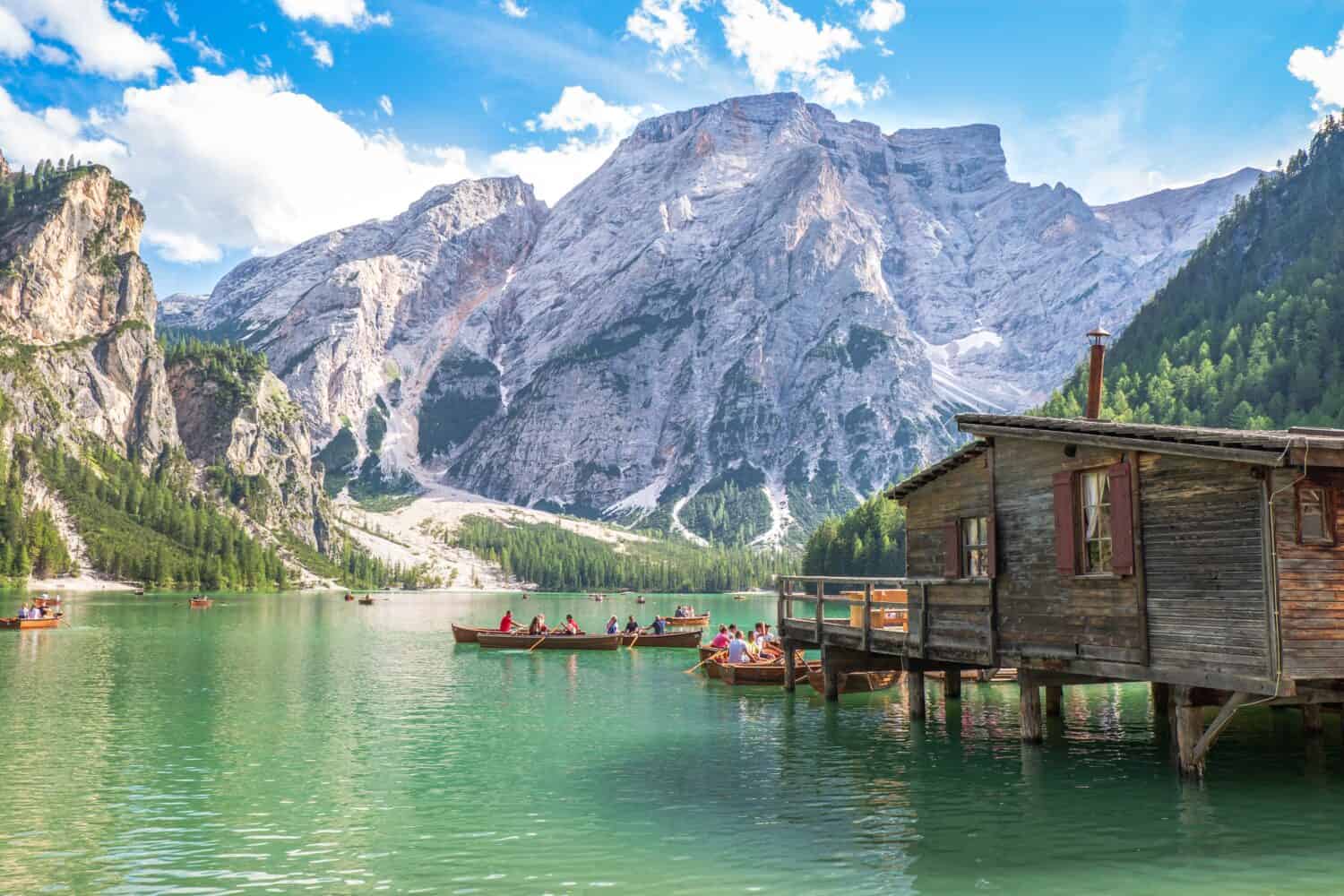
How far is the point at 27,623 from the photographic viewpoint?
3351 inches

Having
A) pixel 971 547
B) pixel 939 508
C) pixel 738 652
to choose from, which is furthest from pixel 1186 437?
pixel 738 652

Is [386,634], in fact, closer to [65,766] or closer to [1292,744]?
[65,766]

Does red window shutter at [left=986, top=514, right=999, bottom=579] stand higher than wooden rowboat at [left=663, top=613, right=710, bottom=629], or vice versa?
red window shutter at [left=986, top=514, right=999, bottom=579]

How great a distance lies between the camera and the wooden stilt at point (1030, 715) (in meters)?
31.2

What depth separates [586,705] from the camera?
44469 millimetres

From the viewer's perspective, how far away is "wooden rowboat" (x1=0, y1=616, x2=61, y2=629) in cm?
8500

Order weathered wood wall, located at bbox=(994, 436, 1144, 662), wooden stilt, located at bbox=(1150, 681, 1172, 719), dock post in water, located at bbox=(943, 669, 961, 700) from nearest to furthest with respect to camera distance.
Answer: weathered wood wall, located at bbox=(994, 436, 1144, 662), wooden stilt, located at bbox=(1150, 681, 1172, 719), dock post in water, located at bbox=(943, 669, 961, 700)

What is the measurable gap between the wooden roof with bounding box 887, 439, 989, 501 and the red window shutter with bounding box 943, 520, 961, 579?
1.94m

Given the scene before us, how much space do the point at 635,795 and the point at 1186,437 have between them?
15.5m

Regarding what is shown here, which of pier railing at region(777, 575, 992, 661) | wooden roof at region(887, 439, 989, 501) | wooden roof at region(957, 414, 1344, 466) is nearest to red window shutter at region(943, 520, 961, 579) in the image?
pier railing at region(777, 575, 992, 661)

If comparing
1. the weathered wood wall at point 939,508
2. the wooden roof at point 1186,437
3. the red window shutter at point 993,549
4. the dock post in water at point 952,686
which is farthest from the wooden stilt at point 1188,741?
the dock post in water at point 952,686

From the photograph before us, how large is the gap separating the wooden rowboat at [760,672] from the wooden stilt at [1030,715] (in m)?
16.4

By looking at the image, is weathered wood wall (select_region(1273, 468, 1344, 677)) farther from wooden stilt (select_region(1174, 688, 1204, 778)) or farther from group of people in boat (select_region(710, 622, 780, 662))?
group of people in boat (select_region(710, 622, 780, 662))

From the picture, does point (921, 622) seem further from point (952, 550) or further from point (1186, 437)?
point (1186, 437)
